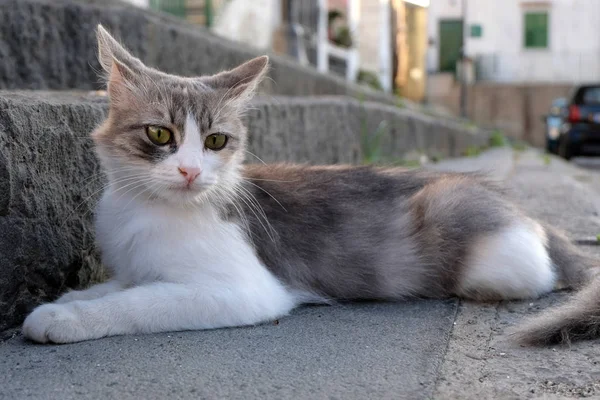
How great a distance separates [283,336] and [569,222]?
2.94 metres

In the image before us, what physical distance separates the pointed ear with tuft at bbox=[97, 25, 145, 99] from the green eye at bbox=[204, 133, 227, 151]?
38cm

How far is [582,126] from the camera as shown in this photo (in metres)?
17.4

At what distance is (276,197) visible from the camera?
331 centimetres

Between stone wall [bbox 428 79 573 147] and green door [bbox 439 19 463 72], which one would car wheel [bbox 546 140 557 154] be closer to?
stone wall [bbox 428 79 573 147]

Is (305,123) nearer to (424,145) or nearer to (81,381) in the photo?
(81,381)

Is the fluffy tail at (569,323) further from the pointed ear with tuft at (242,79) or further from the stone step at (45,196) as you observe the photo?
the stone step at (45,196)

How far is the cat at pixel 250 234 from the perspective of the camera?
9.04 feet

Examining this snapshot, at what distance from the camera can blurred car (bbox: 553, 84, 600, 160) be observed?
17.3 meters

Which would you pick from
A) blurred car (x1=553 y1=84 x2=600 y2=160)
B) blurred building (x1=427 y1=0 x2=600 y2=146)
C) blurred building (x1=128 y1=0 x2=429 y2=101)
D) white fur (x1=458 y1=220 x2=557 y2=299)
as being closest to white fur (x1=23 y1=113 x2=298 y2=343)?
white fur (x1=458 y1=220 x2=557 y2=299)

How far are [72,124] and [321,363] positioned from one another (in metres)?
1.55

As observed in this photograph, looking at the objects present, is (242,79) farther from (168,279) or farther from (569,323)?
(569,323)

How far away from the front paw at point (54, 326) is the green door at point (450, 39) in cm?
3139

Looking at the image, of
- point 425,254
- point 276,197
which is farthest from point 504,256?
point 276,197

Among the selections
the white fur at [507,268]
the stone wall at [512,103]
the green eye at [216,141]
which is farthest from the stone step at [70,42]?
the stone wall at [512,103]
